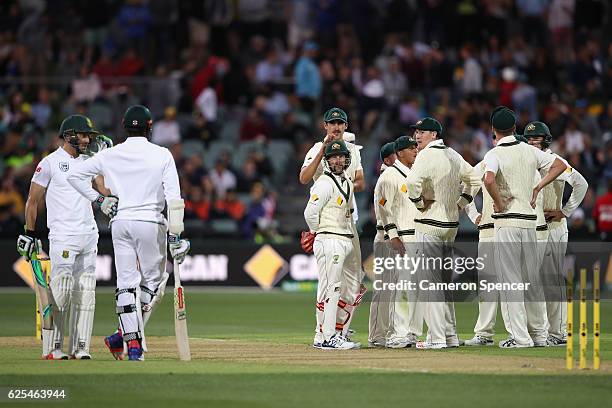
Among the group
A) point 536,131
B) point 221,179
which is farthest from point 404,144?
point 221,179

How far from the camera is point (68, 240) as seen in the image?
543 inches

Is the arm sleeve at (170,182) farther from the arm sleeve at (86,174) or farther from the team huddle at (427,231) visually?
the team huddle at (427,231)

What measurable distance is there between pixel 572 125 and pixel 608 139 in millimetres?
831

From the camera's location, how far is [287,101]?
3059 cm

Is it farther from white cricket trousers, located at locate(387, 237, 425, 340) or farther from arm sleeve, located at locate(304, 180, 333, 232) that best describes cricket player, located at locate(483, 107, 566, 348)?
arm sleeve, located at locate(304, 180, 333, 232)

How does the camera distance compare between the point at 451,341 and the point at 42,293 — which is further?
the point at 451,341

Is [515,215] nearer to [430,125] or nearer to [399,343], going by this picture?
[430,125]

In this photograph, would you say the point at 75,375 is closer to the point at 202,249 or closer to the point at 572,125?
the point at 202,249

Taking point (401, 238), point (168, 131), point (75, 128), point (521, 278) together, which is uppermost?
point (168, 131)

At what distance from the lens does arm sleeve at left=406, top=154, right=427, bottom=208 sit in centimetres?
1462

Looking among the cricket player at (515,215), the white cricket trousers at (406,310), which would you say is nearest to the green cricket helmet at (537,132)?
the cricket player at (515,215)

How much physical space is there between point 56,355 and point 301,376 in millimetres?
3120

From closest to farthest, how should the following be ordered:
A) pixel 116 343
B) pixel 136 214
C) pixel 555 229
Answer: pixel 136 214 → pixel 116 343 → pixel 555 229

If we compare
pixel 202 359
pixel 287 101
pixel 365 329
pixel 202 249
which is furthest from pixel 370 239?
pixel 202 359
